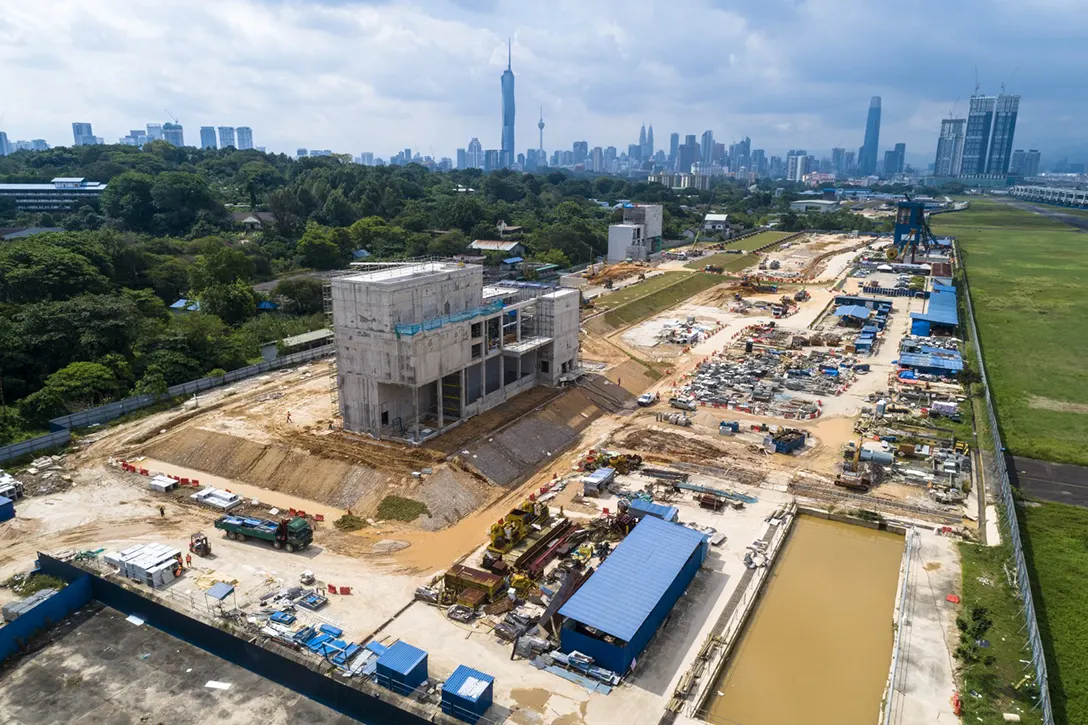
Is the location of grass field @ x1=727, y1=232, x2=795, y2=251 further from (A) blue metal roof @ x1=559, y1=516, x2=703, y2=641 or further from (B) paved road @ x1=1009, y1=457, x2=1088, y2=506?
(A) blue metal roof @ x1=559, y1=516, x2=703, y2=641

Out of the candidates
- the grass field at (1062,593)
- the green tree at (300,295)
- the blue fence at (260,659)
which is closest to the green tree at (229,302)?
the green tree at (300,295)

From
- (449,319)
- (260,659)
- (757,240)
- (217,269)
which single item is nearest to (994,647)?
(260,659)

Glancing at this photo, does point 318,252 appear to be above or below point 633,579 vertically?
above

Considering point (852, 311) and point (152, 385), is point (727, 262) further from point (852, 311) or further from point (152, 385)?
Answer: point (152, 385)

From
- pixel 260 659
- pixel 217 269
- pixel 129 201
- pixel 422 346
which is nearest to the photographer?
pixel 260 659

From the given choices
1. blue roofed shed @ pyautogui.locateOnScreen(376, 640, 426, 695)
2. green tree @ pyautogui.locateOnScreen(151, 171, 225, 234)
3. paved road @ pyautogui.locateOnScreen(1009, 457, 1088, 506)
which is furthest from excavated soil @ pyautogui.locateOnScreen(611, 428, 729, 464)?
green tree @ pyautogui.locateOnScreen(151, 171, 225, 234)
